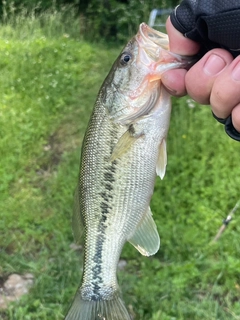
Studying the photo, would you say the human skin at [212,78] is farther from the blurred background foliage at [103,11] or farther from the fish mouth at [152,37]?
the blurred background foliage at [103,11]

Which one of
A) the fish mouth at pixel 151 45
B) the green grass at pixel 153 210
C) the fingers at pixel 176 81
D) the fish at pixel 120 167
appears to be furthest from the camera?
the green grass at pixel 153 210

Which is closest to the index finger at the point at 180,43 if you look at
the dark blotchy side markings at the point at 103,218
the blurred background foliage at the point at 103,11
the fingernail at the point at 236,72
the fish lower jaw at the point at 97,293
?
the fingernail at the point at 236,72

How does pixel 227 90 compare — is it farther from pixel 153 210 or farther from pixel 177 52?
pixel 153 210

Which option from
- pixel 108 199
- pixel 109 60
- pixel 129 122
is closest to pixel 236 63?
pixel 129 122

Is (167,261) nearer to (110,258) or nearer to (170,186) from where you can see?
(170,186)

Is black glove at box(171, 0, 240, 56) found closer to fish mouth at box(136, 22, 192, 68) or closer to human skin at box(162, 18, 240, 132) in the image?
human skin at box(162, 18, 240, 132)
